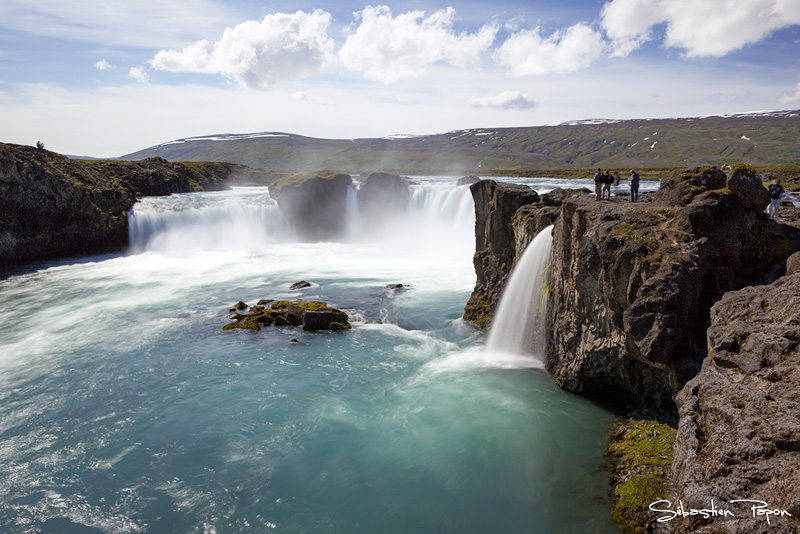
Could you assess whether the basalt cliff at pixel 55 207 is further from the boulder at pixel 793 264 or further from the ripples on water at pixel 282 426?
the boulder at pixel 793 264

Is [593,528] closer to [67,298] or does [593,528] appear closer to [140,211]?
[67,298]

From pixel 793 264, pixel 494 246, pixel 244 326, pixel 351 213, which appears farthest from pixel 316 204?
pixel 793 264

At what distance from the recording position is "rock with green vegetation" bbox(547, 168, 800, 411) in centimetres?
1000

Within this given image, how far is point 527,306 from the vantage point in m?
18.2

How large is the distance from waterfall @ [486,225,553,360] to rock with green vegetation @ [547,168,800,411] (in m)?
2.07

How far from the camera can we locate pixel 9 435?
13969 millimetres

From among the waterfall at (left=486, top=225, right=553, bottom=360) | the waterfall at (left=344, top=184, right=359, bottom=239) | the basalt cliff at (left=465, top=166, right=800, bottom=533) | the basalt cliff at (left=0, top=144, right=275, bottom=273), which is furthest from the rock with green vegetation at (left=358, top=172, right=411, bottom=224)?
the basalt cliff at (left=465, top=166, right=800, bottom=533)

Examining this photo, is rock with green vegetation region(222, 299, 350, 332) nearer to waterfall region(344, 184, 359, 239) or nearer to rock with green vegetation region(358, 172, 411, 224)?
rock with green vegetation region(358, 172, 411, 224)

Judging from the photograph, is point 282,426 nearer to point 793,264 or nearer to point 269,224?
point 793,264

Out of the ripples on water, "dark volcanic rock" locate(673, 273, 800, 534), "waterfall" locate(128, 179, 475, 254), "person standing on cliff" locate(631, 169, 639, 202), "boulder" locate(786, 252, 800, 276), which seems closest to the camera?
"dark volcanic rock" locate(673, 273, 800, 534)

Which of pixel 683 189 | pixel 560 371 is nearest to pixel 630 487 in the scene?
pixel 560 371

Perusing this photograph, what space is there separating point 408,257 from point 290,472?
33.0 metres

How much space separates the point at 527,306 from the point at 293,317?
12751 millimetres

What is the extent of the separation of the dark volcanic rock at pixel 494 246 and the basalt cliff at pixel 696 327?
3.48 meters
